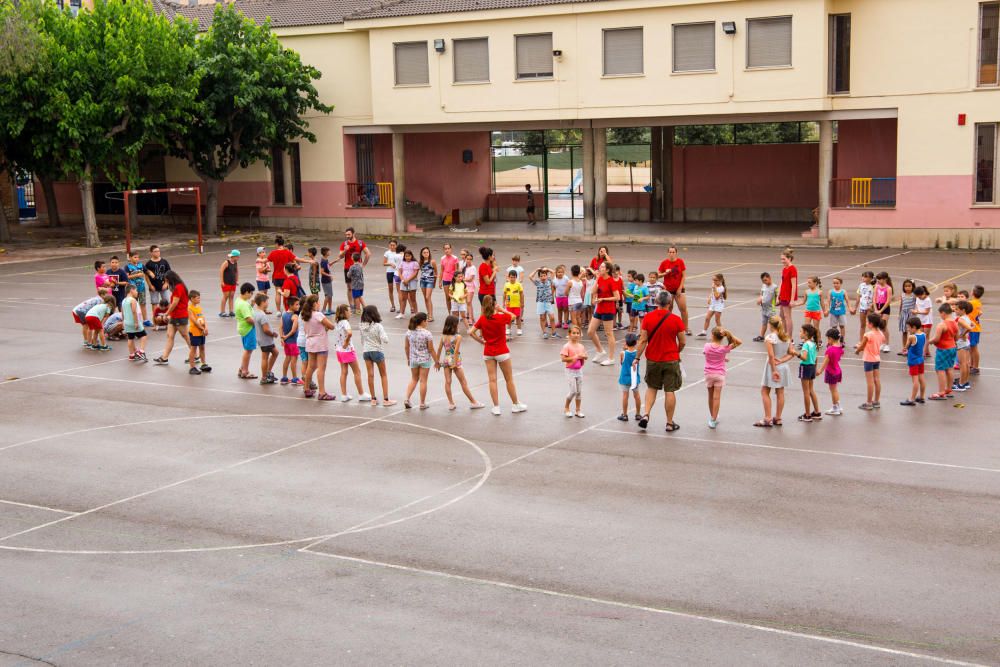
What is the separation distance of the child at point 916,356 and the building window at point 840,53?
2313 cm

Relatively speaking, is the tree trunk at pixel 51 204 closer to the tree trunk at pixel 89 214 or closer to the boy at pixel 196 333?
the tree trunk at pixel 89 214

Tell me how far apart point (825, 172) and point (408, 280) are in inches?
767

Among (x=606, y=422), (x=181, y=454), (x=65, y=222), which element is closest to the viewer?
(x=181, y=454)

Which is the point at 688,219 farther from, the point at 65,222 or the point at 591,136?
the point at 65,222

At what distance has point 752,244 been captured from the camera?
39.3 meters

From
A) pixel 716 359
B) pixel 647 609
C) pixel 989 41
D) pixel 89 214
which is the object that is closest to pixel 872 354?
pixel 716 359

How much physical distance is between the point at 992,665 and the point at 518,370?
11677 millimetres

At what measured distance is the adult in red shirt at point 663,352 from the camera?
49.4ft

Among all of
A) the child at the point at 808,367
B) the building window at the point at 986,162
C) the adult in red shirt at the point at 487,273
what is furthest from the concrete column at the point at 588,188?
the child at the point at 808,367

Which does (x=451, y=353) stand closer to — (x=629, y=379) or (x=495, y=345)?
(x=495, y=345)

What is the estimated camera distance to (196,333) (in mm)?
19453

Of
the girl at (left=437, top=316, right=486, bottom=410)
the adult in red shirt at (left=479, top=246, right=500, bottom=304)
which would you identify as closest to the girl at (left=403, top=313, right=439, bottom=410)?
the girl at (left=437, top=316, right=486, bottom=410)

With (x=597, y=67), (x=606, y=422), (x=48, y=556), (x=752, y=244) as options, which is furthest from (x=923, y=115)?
(x=48, y=556)

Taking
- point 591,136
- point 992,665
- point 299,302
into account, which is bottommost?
point 992,665
